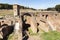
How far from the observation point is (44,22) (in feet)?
64.5

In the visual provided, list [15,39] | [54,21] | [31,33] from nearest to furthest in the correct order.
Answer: [15,39], [31,33], [54,21]

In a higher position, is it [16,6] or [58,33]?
[16,6]

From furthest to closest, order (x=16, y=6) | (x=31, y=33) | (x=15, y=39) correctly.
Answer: (x=16, y=6) → (x=31, y=33) → (x=15, y=39)

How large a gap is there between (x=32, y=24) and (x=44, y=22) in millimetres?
1473

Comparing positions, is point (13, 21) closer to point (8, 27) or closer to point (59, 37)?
point (8, 27)

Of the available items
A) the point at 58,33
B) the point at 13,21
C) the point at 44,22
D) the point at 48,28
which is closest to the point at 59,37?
the point at 58,33

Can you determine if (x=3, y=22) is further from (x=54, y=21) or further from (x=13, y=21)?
(x=54, y=21)

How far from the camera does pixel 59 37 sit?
1552 cm

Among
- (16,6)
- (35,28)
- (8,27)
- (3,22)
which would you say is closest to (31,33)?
(35,28)

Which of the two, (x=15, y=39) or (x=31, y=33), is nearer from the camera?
(x=15, y=39)

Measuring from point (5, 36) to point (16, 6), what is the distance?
7.01 meters

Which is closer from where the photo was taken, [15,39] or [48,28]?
[15,39]

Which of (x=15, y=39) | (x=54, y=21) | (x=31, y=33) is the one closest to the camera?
(x=15, y=39)

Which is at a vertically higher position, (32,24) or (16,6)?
(16,6)
